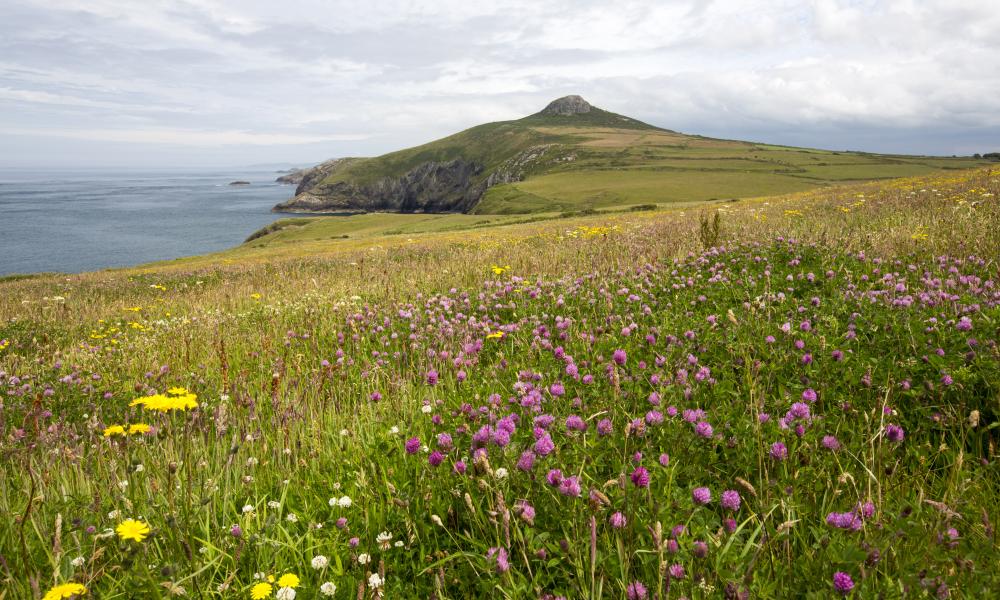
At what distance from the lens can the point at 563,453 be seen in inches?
108

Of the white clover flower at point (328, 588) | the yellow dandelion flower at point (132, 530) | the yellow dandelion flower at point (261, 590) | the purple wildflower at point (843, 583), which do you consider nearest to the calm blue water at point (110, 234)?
the yellow dandelion flower at point (132, 530)

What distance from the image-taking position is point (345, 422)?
4043 millimetres

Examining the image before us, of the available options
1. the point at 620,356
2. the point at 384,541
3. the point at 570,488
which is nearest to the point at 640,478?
the point at 570,488

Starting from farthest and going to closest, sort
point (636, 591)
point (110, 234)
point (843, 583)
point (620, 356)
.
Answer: point (110, 234), point (620, 356), point (636, 591), point (843, 583)

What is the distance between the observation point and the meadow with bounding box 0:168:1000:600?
2033 millimetres

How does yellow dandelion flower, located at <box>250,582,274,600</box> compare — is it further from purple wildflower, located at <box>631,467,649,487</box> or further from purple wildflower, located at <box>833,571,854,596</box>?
purple wildflower, located at <box>833,571,854,596</box>

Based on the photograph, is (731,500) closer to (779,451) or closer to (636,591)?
(779,451)

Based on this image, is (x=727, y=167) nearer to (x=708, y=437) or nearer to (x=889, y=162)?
(x=889, y=162)

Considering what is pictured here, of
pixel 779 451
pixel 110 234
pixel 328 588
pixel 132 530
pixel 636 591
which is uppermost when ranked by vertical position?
pixel 779 451

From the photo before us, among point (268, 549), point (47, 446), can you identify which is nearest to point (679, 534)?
point (268, 549)

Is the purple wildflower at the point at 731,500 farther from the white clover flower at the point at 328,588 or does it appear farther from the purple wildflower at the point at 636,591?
the white clover flower at the point at 328,588

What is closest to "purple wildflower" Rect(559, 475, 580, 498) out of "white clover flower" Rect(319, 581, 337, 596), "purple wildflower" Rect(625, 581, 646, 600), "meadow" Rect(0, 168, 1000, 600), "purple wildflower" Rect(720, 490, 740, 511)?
"meadow" Rect(0, 168, 1000, 600)

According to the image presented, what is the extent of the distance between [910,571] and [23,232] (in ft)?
536

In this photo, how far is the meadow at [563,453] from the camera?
6.67 feet
